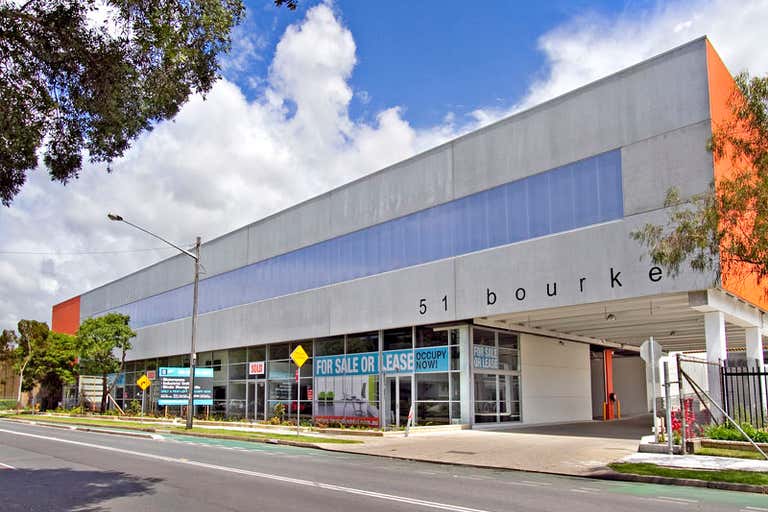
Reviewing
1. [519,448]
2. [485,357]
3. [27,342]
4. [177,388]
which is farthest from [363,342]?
[27,342]

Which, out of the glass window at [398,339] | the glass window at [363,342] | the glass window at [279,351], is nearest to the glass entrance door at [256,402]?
the glass window at [279,351]

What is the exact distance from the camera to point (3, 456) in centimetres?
1844

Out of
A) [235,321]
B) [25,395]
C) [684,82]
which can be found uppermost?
[684,82]

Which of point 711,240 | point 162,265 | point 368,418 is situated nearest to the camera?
point 711,240

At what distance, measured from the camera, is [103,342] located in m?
50.0

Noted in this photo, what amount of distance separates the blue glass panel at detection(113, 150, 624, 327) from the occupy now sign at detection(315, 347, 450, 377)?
3.85 m

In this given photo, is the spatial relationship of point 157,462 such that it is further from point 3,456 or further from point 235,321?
point 235,321

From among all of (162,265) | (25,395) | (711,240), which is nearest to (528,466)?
(711,240)

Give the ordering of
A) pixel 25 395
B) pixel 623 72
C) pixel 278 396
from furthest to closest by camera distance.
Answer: pixel 25 395, pixel 278 396, pixel 623 72

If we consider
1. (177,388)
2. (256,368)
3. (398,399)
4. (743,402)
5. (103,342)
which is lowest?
(398,399)

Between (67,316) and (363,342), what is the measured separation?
50206 mm

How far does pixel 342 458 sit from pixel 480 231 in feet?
38.3

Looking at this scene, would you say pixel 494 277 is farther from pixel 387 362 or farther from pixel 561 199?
pixel 387 362

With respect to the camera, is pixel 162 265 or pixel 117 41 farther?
pixel 162 265
